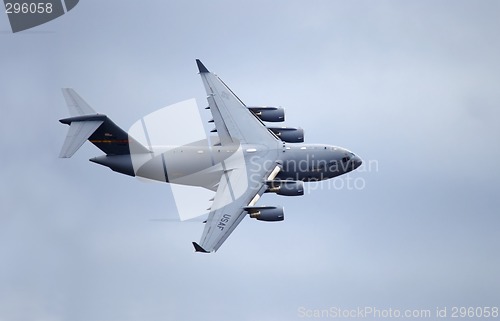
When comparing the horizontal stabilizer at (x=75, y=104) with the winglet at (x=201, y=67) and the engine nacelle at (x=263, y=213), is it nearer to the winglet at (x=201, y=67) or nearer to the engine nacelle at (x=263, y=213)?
the winglet at (x=201, y=67)

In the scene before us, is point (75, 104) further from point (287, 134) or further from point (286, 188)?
point (287, 134)

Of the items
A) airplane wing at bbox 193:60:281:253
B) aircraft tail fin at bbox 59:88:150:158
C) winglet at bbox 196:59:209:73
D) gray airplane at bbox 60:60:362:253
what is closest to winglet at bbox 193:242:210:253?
airplane wing at bbox 193:60:281:253

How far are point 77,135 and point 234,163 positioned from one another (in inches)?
503

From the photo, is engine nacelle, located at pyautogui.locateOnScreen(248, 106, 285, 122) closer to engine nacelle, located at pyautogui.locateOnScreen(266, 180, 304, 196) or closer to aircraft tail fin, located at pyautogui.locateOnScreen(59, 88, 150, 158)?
engine nacelle, located at pyautogui.locateOnScreen(266, 180, 304, 196)

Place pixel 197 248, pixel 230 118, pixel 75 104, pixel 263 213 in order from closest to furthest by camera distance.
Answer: pixel 197 248 → pixel 263 213 → pixel 75 104 → pixel 230 118

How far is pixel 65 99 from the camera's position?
255 feet

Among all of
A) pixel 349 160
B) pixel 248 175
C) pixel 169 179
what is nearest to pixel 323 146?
pixel 349 160

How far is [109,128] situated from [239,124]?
10.9 metres

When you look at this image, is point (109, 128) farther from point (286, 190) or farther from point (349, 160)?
point (349, 160)

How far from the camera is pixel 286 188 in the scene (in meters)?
78.0

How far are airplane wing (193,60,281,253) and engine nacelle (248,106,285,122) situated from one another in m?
2.53

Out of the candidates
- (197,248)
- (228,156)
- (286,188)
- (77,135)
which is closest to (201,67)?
(228,156)

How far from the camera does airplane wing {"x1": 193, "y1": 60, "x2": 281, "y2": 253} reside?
72.2m

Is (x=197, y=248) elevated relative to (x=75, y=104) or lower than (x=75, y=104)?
lower
